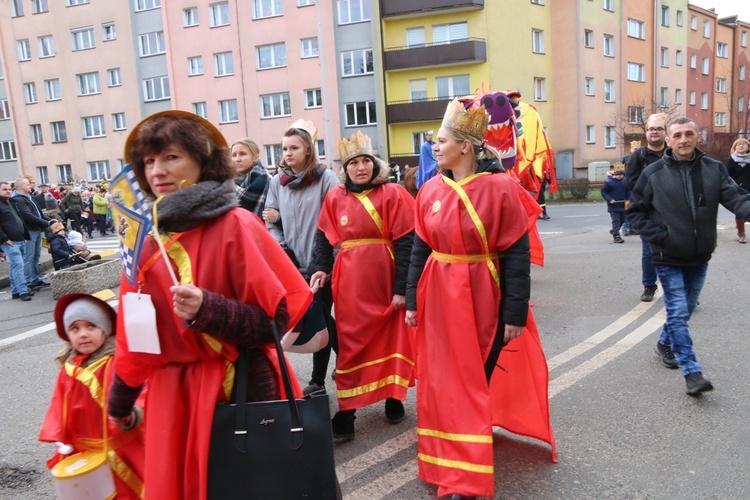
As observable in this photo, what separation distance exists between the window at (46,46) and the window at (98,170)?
8045mm

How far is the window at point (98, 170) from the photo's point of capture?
40.0 meters

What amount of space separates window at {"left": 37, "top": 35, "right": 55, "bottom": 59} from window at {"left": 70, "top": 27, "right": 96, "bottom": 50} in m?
1.75

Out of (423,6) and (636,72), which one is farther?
(636,72)

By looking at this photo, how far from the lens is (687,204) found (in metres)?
4.26

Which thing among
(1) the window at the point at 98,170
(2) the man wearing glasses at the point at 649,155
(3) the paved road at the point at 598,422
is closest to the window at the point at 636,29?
(1) the window at the point at 98,170

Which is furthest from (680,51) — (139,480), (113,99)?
(139,480)

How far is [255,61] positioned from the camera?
1449 inches

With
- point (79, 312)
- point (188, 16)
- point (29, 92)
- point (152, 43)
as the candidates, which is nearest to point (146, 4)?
point (152, 43)

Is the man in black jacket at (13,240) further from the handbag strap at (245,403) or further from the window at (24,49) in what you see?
the window at (24,49)

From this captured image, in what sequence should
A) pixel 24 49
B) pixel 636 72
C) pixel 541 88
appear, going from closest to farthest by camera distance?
pixel 541 88, pixel 24 49, pixel 636 72

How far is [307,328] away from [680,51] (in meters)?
50.6

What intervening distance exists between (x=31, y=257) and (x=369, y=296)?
921 cm

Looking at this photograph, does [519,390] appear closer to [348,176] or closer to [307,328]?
[307,328]

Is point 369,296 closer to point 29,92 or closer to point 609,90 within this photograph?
point 609,90
